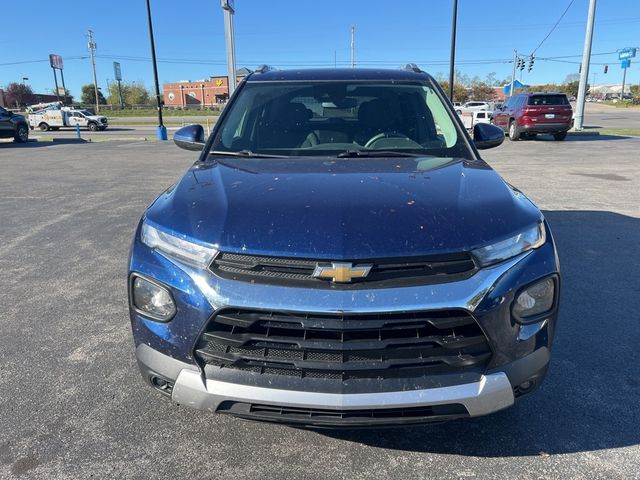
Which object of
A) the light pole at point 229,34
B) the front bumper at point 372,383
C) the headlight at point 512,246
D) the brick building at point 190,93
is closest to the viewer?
the front bumper at point 372,383

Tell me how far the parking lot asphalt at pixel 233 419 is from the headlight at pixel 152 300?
2.51ft

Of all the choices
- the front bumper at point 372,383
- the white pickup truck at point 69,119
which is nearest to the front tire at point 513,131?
the front bumper at point 372,383

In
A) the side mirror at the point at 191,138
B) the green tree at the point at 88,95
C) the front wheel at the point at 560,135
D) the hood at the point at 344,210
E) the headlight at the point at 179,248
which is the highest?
the green tree at the point at 88,95

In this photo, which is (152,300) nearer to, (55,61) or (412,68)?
(412,68)

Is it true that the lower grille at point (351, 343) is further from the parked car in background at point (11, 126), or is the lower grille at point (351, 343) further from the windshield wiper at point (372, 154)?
the parked car in background at point (11, 126)

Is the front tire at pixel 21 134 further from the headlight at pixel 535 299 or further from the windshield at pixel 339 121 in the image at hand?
the headlight at pixel 535 299

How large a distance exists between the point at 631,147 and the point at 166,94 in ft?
396

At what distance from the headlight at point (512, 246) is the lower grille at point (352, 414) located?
0.60 meters

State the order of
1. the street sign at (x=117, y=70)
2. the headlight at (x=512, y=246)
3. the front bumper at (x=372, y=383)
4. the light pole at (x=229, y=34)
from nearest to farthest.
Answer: the front bumper at (x=372, y=383)
the headlight at (x=512, y=246)
the light pole at (x=229, y=34)
the street sign at (x=117, y=70)

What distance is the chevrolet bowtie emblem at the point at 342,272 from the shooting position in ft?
6.16

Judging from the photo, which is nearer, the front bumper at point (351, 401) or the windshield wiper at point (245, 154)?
the front bumper at point (351, 401)

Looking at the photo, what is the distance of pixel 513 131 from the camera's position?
778 inches

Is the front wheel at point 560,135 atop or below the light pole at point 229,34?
below

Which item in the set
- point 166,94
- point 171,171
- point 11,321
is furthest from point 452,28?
point 166,94
